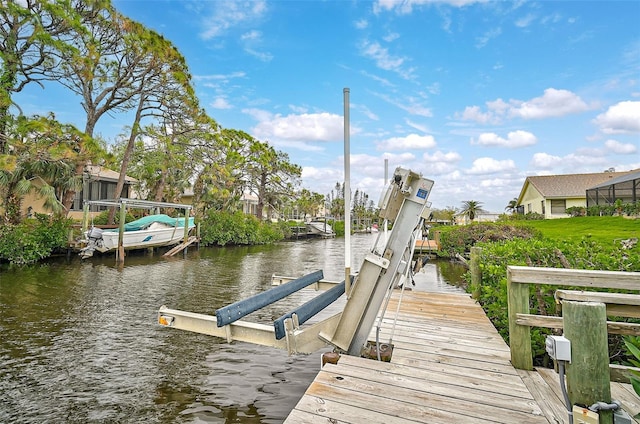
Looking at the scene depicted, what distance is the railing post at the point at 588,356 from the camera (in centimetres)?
192

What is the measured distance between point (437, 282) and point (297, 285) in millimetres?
7394

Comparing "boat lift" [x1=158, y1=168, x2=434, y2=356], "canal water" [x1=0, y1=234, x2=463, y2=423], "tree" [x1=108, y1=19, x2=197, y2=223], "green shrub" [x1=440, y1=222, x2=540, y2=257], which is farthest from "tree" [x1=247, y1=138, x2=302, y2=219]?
"boat lift" [x1=158, y1=168, x2=434, y2=356]

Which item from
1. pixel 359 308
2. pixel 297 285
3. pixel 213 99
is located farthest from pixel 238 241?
pixel 359 308

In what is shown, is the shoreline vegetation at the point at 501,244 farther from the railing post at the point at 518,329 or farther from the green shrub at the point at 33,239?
the railing post at the point at 518,329

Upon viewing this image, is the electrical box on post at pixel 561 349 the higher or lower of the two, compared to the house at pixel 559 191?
lower

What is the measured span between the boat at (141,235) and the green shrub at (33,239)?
1.16 metres

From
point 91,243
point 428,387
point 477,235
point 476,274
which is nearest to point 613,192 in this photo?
point 477,235

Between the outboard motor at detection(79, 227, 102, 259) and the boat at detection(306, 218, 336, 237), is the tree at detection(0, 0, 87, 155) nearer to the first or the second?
the outboard motor at detection(79, 227, 102, 259)

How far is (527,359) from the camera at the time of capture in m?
2.88

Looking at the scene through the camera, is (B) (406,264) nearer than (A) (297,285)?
Yes

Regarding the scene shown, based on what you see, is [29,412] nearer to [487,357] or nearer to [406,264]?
[406,264]

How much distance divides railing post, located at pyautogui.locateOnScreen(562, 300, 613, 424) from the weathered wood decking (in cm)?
31

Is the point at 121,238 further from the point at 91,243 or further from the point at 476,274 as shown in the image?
the point at 476,274

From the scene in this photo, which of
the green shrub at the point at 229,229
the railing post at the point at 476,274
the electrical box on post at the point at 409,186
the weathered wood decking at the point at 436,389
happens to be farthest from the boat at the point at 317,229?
the electrical box on post at the point at 409,186
